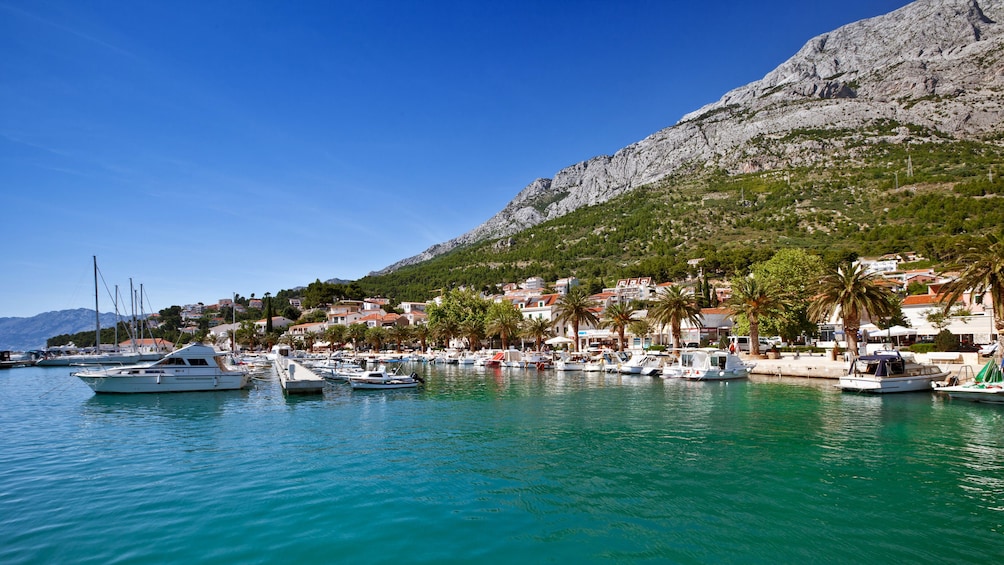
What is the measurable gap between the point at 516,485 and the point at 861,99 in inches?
7120

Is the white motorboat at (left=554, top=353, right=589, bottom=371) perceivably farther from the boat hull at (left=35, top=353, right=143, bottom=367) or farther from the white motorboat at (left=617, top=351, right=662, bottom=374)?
the boat hull at (left=35, top=353, right=143, bottom=367)

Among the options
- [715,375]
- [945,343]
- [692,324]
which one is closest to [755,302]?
[715,375]

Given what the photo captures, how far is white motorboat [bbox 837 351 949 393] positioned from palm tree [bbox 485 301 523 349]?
43243 millimetres

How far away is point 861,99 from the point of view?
153 meters

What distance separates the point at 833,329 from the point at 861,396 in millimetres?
32342

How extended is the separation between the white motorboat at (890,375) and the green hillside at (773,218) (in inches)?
2455

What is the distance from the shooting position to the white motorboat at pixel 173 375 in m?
34.2

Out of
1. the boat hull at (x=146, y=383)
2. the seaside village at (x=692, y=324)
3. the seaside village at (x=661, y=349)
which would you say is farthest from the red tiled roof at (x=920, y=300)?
the boat hull at (x=146, y=383)

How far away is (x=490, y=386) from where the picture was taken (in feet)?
126

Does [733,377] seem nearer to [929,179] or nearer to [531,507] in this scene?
[531,507]

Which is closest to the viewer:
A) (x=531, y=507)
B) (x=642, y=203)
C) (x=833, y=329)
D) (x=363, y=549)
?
(x=363, y=549)

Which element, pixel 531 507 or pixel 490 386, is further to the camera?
pixel 490 386

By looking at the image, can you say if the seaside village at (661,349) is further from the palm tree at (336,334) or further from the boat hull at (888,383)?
the palm tree at (336,334)

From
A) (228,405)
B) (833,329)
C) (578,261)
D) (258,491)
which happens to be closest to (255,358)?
(228,405)
